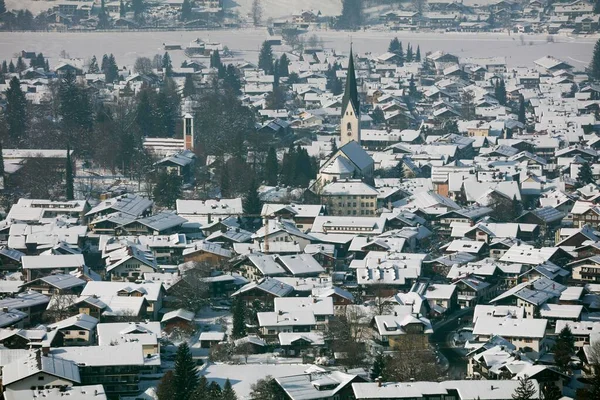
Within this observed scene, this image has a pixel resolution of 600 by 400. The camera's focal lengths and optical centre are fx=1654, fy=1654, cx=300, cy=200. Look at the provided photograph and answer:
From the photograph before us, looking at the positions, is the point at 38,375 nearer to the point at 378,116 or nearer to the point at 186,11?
the point at 378,116

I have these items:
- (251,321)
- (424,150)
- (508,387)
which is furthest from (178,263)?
(424,150)

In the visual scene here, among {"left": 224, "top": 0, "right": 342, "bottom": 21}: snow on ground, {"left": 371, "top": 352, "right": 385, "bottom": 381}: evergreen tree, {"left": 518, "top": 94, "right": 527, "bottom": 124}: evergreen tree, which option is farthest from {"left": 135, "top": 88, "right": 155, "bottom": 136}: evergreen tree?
{"left": 224, "top": 0, "right": 342, "bottom": 21}: snow on ground

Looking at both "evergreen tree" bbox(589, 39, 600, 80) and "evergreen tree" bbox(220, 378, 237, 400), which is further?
"evergreen tree" bbox(589, 39, 600, 80)

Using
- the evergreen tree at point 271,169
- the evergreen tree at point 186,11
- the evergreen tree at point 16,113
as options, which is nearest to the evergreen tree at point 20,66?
the evergreen tree at point 16,113

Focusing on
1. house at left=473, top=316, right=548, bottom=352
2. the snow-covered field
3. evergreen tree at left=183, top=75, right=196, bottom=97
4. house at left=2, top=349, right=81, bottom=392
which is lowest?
the snow-covered field

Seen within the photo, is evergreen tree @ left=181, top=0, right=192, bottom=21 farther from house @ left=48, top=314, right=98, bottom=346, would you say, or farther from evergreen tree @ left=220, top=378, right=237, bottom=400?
evergreen tree @ left=220, top=378, right=237, bottom=400

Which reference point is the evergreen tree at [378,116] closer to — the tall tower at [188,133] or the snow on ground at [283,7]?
the tall tower at [188,133]

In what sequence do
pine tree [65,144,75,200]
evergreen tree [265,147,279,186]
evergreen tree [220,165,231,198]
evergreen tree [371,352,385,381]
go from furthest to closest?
evergreen tree [265,147,279,186] → evergreen tree [220,165,231,198] → pine tree [65,144,75,200] → evergreen tree [371,352,385,381]
